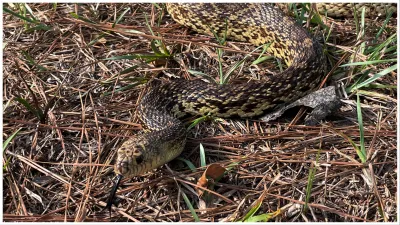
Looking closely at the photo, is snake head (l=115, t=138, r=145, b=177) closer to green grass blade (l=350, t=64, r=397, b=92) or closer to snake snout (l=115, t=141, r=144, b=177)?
snake snout (l=115, t=141, r=144, b=177)

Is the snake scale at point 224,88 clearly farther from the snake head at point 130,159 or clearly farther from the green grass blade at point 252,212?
the green grass blade at point 252,212

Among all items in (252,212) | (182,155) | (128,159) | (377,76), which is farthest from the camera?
→ (377,76)

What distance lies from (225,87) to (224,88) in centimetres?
2

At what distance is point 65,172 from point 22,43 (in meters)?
2.25

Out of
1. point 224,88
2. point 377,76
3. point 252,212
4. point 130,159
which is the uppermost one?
point 377,76

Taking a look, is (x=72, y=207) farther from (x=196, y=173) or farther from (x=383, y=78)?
(x=383, y=78)

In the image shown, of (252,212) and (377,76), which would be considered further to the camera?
(377,76)

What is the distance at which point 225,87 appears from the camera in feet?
18.2

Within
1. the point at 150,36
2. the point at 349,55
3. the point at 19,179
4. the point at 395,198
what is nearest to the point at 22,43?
the point at 150,36

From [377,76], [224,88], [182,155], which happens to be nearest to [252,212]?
[182,155]

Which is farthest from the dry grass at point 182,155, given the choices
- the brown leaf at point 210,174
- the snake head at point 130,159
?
the snake head at point 130,159

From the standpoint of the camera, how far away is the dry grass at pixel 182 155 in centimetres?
450

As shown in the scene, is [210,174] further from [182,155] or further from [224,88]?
[224,88]

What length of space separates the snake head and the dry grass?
212mm
